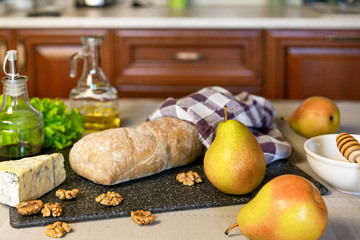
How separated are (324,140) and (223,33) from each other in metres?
1.49

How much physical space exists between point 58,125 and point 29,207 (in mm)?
358

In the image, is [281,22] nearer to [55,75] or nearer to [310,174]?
[55,75]

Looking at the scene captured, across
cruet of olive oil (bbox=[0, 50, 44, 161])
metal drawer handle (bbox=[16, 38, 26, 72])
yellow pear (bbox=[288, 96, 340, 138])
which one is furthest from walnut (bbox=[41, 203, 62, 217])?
metal drawer handle (bbox=[16, 38, 26, 72])

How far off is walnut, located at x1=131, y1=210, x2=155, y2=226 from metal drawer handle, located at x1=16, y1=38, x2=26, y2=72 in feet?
6.22

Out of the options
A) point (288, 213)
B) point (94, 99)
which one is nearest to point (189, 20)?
point (94, 99)

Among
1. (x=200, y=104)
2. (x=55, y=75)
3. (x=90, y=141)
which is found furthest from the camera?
(x=55, y=75)

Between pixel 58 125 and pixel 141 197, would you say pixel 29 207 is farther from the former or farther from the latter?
pixel 58 125

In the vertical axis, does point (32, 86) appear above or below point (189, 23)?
below

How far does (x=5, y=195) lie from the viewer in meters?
0.96

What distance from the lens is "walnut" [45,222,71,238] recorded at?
85 cm

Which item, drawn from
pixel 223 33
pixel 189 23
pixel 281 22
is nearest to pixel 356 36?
pixel 281 22

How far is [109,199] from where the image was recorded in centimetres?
97

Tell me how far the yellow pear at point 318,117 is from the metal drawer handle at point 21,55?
1721mm

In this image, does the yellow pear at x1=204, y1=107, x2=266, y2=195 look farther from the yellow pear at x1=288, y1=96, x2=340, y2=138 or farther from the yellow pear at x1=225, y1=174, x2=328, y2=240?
the yellow pear at x1=288, y1=96, x2=340, y2=138
